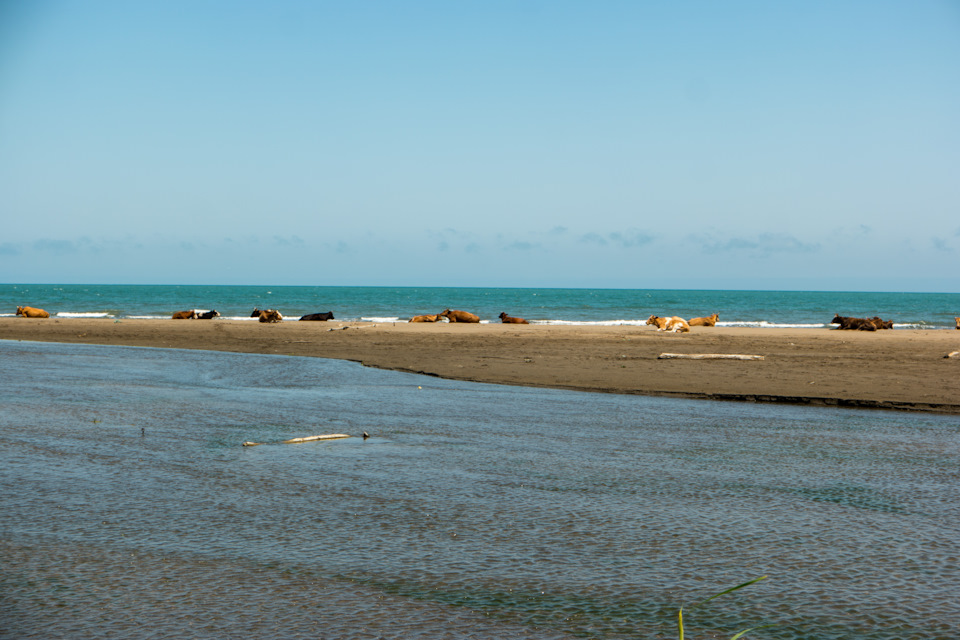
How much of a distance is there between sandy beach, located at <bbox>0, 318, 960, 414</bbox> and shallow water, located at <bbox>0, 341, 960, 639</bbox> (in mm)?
2895

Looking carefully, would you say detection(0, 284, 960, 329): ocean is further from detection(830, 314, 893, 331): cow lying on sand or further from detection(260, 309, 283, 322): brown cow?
detection(260, 309, 283, 322): brown cow

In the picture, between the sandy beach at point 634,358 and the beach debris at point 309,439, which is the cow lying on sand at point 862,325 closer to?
the sandy beach at point 634,358

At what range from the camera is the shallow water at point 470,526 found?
376cm

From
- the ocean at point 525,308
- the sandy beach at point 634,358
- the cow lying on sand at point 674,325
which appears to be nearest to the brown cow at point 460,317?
the ocean at point 525,308

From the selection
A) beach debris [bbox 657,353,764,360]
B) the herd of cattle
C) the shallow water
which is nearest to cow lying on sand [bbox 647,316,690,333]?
the herd of cattle

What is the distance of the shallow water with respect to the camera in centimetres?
376

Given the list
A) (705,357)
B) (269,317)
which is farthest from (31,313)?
(705,357)

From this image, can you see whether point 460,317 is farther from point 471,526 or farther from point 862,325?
point 471,526

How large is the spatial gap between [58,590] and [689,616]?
3200mm

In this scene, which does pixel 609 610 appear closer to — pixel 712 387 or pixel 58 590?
pixel 58 590

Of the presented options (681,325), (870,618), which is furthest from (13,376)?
(681,325)

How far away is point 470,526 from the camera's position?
5.18 metres

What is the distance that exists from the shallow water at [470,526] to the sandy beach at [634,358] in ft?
9.50

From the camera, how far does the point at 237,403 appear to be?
11.2m
